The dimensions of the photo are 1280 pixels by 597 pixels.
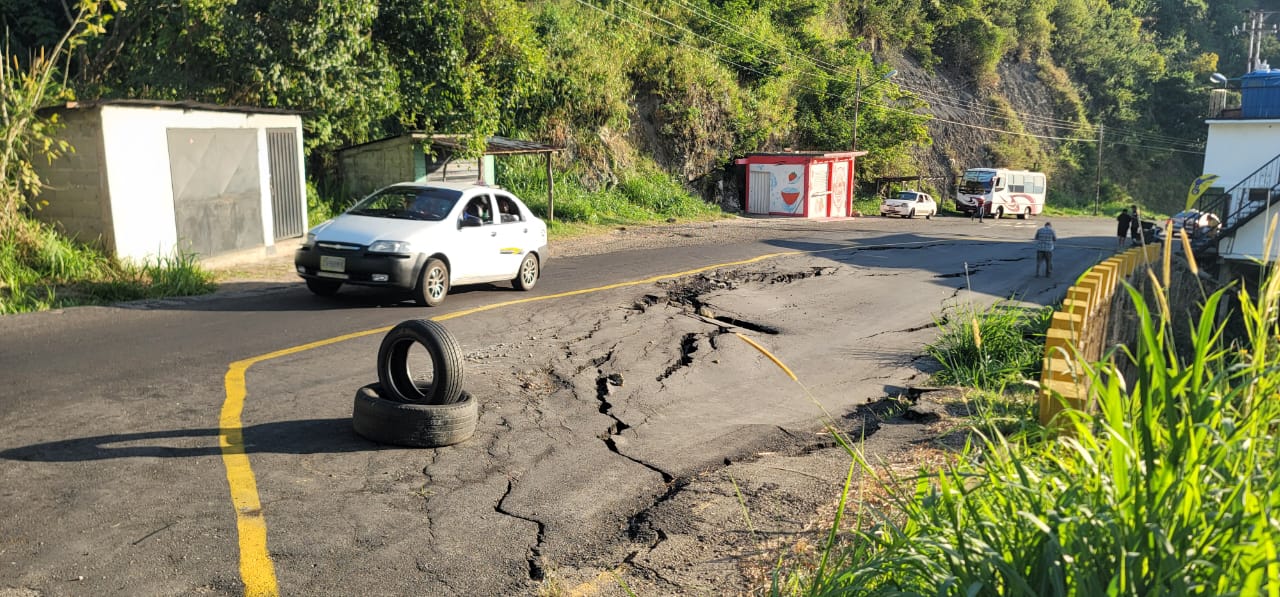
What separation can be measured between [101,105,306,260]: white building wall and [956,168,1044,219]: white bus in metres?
42.7

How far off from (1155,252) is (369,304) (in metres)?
11.2

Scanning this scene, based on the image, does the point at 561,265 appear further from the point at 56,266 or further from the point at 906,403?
the point at 906,403

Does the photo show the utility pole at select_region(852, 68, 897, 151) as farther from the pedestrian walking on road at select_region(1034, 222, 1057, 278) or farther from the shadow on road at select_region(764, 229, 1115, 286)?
the pedestrian walking on road at select_region(1034, 222, 1057, 278)

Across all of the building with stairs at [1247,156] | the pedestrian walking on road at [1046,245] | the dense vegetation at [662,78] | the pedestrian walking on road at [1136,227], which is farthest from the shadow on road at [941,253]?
the dense vegetation at [662,78]

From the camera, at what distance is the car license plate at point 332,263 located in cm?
1173

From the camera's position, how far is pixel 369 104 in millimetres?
21281

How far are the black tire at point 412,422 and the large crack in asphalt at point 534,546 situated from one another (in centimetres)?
84

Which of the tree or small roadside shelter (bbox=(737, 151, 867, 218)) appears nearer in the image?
the tree

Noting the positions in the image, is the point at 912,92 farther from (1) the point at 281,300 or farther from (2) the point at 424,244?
(1) the point at 281,300

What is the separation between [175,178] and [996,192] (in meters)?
44.1

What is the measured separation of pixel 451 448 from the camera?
652 centimetres

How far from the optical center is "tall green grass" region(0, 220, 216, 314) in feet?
37.4

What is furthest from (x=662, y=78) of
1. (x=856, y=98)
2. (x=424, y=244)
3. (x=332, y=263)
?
(x=332, y=263)

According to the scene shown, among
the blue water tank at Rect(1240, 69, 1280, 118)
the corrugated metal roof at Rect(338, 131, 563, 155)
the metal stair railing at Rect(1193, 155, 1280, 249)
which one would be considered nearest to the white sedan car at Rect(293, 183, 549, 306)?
the corrugated metal roof at Rect(338, 131, 563, 155)
